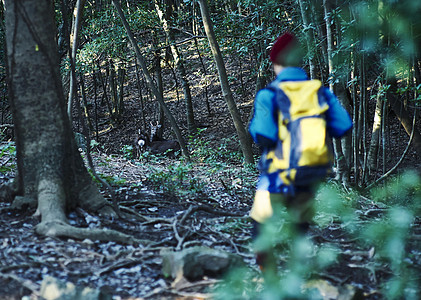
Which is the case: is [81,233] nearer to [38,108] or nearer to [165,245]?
[165,245]

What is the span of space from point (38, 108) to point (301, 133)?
2.76 m

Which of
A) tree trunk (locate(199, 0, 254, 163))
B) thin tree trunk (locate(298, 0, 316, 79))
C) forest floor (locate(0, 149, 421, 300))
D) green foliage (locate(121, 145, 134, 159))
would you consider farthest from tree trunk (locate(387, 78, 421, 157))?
green foliage (locate(121, 145, 134, 159))

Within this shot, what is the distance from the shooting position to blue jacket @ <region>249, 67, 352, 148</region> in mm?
3041

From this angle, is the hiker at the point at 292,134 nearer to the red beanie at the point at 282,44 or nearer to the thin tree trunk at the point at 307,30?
the red beanie at the point at 282,44

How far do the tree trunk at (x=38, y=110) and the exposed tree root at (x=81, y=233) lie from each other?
0.60 ft

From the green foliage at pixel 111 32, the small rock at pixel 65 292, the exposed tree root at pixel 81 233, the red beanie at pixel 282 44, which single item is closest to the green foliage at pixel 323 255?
the small rock at pixel 65 292

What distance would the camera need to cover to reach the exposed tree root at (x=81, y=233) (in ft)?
13.5

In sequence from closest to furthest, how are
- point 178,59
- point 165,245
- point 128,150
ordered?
point 165,245 → point 128,150 → point 178,59

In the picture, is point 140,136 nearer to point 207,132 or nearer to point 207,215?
point 207,132

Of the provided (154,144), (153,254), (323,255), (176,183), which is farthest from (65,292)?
(154,144)

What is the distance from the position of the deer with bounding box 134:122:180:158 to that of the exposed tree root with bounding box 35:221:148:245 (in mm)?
9808

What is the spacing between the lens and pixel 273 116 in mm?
3049

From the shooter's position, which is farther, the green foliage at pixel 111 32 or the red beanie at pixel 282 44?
the green foliage at pixel 111 32

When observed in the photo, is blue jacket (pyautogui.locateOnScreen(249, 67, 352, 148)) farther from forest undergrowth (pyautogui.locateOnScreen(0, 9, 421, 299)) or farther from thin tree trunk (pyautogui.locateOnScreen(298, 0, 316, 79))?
thin tree trunk (pyautogui.locateOnScreen(298, 0, 316, 79))
